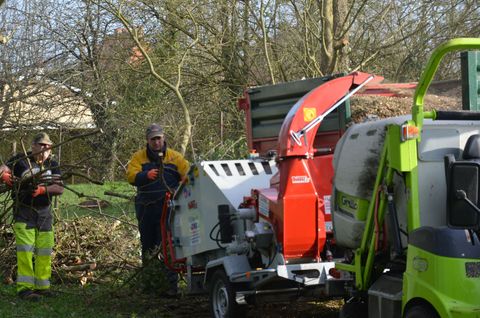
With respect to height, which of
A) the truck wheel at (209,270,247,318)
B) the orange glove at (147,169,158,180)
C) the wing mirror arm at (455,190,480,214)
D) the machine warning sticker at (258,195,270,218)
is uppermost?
the orange glove at (147,169,158,180)

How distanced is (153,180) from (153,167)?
20cm

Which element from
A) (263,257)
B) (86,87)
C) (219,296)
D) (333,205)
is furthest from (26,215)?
(86,87)

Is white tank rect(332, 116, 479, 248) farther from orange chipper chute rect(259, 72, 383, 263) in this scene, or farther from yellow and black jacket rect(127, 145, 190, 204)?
yellow and black jacket rect(127, 145, 190, 204)

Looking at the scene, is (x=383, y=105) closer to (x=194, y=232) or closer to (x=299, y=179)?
(x=299, y=179)

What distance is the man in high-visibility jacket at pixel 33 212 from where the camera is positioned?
8.98 m

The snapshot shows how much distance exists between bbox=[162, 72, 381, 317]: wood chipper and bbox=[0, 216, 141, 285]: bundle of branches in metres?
2.25

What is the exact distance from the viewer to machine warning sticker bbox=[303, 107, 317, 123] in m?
6.35

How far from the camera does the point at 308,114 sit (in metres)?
6.38

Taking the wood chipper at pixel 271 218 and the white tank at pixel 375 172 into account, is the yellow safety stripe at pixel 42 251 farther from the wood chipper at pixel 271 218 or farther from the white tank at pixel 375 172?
the white tank at pixel 375 172

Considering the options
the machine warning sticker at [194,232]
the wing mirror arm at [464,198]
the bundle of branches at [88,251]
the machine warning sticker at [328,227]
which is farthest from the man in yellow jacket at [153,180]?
the wing mirror arm at [464,198]

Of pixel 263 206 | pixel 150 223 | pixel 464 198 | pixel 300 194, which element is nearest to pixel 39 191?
pixel 150 223

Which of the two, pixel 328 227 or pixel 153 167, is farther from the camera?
pixel 153 167

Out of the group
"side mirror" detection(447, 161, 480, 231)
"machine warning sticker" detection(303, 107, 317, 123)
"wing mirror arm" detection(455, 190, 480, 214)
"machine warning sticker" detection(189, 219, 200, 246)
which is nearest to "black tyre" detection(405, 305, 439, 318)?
"side mirror" detection(447, 161, 480, 231)

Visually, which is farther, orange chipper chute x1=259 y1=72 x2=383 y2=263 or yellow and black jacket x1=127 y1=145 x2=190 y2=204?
yellow and black jacket x1=127 y1=145 x2=190 y2=204
